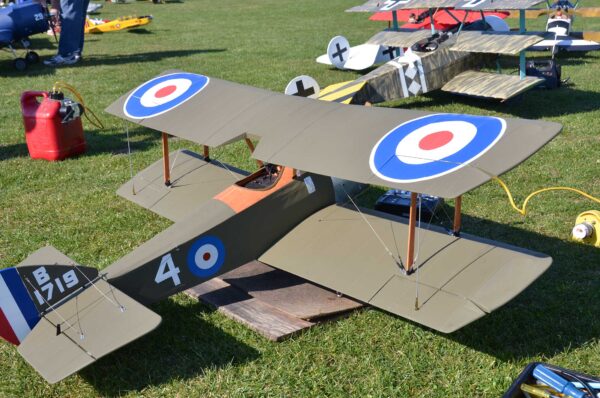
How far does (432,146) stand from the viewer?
4973 millimetres

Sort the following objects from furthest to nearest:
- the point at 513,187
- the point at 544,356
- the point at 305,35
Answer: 1. the point at 305,35
2. the point at 513,187
3. the point at 544,356

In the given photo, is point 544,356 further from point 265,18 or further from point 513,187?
point 265,18

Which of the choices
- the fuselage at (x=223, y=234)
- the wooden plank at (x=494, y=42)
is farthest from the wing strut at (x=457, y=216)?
the wooden plank at (x=494, y=42)

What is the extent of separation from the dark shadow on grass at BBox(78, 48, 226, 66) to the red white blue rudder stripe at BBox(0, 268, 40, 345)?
15262 millimetres

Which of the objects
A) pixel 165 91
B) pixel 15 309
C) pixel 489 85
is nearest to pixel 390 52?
pixel 489 85

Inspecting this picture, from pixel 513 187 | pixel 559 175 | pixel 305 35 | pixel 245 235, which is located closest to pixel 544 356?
pixel 245 235

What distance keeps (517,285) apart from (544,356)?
686 mm

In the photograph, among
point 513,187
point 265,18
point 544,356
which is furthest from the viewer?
point 265,18

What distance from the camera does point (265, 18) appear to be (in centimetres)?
2866

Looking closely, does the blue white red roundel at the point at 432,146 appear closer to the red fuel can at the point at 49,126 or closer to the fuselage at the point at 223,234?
the fuselage at the point at 223,234

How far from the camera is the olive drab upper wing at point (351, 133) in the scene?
4.64 m

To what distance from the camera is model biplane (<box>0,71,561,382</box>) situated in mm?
4694

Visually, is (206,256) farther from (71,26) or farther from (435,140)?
(71,26)

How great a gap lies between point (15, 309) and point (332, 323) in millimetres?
2543
